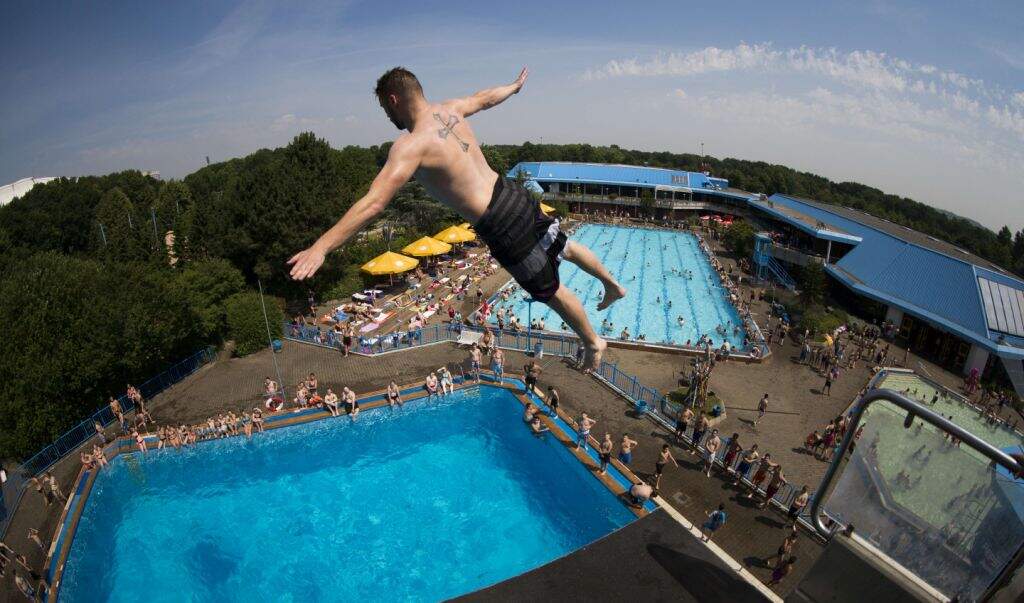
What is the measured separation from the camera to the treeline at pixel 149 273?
14617mm

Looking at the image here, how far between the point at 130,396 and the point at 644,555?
17958mm

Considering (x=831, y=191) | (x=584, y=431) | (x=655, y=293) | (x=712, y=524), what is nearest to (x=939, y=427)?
(x=712, y=524)

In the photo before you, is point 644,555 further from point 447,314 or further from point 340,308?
point 340,308

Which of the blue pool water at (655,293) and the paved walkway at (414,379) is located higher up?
the blue pool water at (655,293)

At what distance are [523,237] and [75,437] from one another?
18217 millimetres

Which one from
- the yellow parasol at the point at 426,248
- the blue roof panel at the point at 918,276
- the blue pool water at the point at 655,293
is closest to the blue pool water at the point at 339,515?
the blue pool water at the point at 655,293

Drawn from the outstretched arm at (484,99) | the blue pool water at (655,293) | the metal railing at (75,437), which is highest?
the outstretched arm at (484,99)

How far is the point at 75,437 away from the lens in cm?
1516

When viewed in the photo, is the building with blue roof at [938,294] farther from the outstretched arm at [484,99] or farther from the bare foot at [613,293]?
the outstretched arm at [484,99]

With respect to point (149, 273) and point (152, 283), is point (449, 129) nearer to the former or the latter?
point (152, 283)

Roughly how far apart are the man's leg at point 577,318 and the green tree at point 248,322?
1890 centimetres

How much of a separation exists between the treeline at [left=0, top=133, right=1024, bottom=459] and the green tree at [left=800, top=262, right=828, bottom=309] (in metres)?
21.6

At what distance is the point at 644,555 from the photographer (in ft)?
19.8

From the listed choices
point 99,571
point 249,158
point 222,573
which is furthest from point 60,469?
point 249,158
